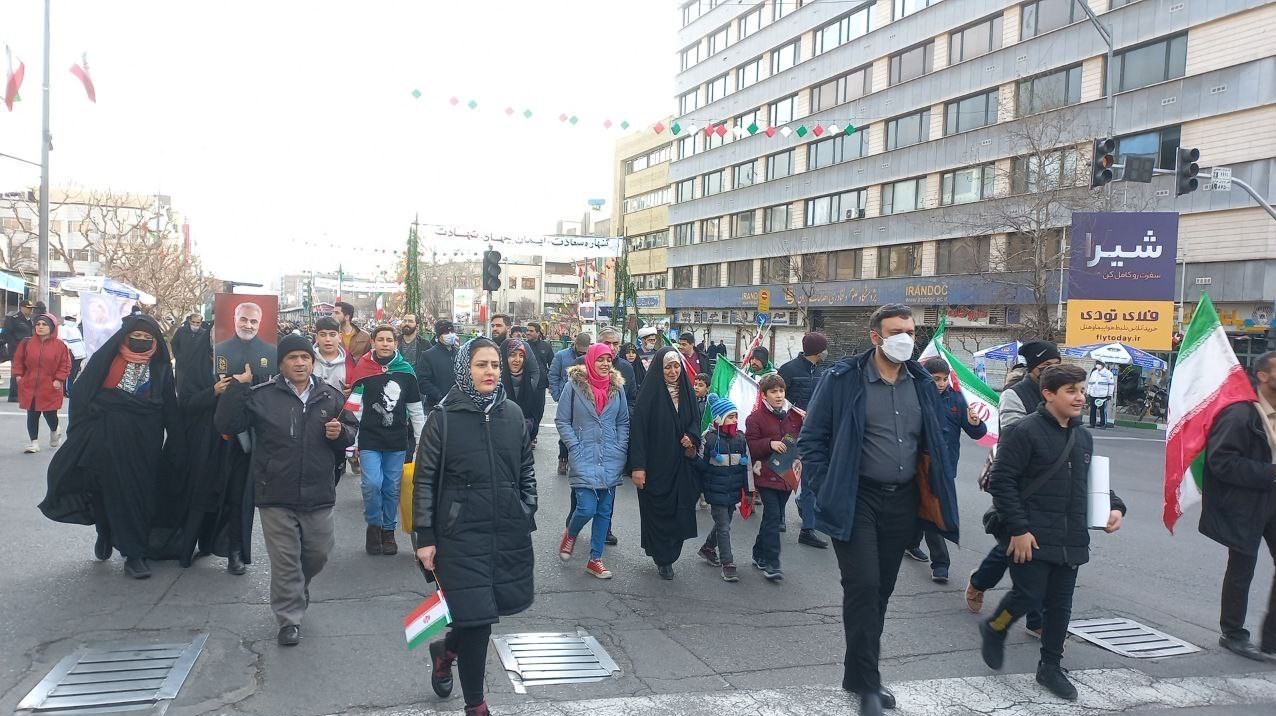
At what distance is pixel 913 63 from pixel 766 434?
3724 cm

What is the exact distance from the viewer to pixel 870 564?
13.8ft

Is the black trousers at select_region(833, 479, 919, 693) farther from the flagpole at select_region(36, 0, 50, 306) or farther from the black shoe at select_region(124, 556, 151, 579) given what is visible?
the flagpole at select_region(36, 0, 50, 306)

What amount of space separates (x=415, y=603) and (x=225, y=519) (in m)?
1.70

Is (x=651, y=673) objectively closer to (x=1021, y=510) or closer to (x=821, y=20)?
(x=1021, y=510)

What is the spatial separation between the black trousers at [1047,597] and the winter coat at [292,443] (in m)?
3.84

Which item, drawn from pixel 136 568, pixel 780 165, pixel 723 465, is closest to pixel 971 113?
pixel 780 165

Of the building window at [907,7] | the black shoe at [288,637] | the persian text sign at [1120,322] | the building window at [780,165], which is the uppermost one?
Answer: the building window at [907,7]

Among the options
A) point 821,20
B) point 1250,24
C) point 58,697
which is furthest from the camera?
point 821,20

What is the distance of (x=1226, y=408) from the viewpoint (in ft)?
17.6

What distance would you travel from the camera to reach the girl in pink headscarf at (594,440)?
6578mm

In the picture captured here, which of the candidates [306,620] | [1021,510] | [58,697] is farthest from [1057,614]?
[58,697]

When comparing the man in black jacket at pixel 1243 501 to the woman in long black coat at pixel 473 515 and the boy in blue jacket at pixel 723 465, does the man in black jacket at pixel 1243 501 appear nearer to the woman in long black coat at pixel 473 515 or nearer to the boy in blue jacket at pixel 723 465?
the boy in blue jacket at pixel 723 465

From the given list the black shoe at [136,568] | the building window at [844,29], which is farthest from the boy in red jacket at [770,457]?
the building window at [844,29]

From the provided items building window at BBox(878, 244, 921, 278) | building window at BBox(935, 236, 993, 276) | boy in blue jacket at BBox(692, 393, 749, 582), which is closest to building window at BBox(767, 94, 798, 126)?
building window at BBox(878, 244, 921, 278)
